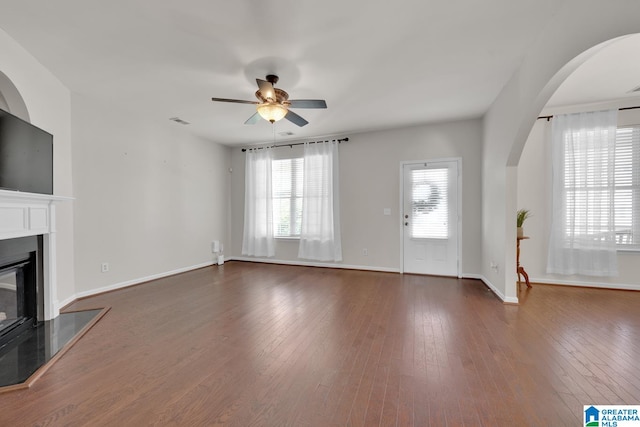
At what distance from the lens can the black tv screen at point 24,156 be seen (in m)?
2.28

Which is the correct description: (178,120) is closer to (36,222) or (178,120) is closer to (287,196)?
(287,196)

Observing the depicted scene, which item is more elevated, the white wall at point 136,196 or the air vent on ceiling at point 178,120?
the air vent on ceiling at point 178,120

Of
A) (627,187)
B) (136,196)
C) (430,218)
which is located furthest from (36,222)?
(627,187)

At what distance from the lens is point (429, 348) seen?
2.20 meters

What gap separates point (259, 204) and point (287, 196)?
71 centimetres

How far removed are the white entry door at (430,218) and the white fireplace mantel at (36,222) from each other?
5.00 m

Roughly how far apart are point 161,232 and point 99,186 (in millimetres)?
1240

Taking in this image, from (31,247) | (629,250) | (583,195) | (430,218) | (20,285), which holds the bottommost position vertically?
(20,285)

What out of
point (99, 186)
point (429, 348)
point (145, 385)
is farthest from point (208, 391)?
point (99, 186)

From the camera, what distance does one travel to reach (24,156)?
246 cm

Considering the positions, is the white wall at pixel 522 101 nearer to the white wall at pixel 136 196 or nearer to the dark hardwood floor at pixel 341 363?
the dark hardwood floor at pixel 341 363

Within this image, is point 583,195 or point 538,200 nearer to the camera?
point 583,195

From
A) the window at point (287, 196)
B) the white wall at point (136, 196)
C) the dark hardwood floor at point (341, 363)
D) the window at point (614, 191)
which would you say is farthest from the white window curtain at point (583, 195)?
the white wall at point (136, 196)

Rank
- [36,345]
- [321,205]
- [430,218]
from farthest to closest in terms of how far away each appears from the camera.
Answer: [321,205]
[430,218]
[36,345]
